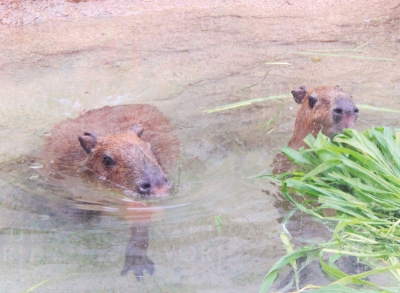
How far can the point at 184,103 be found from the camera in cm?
640

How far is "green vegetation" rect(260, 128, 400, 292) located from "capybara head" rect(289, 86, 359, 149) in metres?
0.39

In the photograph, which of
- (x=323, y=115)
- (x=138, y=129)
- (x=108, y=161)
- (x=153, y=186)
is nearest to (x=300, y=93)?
(x=323, y=115)

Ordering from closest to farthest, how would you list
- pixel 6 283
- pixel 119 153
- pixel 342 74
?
pixel 6 283, pixel 119 153, pixel 342 74

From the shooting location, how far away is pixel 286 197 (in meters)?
4.10

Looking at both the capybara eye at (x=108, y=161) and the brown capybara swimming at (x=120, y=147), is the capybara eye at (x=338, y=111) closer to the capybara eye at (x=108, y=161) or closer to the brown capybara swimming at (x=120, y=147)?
the brown capybara swimming at (x=120, y=147)

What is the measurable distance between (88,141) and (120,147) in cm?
32

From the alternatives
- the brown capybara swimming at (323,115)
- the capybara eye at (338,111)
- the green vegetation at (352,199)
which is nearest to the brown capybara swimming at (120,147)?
the brown capybara swimming at (323,115)

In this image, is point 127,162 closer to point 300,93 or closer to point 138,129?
point 138,129

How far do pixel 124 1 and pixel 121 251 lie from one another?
4824 mm

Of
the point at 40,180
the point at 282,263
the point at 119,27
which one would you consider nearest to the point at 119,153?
the point at 40,180

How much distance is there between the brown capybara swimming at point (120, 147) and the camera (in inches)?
198

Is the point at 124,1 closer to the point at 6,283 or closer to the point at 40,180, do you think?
the point at 40,180

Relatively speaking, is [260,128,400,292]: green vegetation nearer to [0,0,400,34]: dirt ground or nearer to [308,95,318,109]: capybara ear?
[308,95,318,109]: capybara ear

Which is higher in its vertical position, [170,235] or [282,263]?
[282,263]
